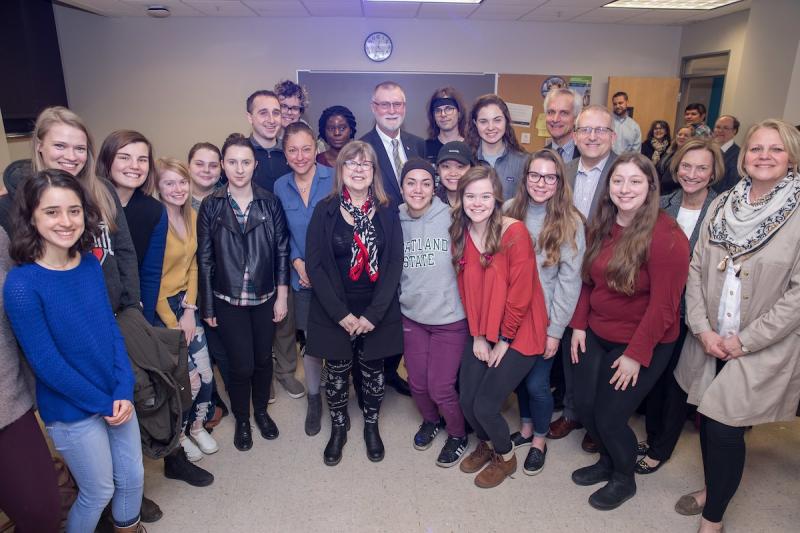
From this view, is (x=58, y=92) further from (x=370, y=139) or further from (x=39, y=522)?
(x=39, y=522)

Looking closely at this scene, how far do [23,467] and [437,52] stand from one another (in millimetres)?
6460

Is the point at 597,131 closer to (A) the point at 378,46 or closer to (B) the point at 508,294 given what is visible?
(B) the point at 508,294

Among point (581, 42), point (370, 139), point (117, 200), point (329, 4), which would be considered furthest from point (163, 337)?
point (581, 42)

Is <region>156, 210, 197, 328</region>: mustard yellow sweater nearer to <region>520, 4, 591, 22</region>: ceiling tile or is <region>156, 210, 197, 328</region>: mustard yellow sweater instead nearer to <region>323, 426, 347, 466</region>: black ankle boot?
<region>323, 426, 347, 466</region>: black ankle boot

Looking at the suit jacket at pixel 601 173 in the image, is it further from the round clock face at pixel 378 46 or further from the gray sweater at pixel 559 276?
the round clock face at pixel 378 46

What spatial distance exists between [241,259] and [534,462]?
177cm

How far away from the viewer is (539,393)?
93.1 inches

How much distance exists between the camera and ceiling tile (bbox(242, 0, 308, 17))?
552cm

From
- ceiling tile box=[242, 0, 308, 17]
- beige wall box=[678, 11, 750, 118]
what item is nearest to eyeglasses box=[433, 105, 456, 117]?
ceiling tile box=[242, 0, 308, 17]

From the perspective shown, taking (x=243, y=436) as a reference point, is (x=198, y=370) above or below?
above

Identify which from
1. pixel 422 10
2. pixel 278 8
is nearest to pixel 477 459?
pixel 422 10

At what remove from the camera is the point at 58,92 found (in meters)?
6.23

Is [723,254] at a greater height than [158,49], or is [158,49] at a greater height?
[158,49]

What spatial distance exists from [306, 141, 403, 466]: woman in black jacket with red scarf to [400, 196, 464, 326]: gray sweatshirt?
0.26ft
